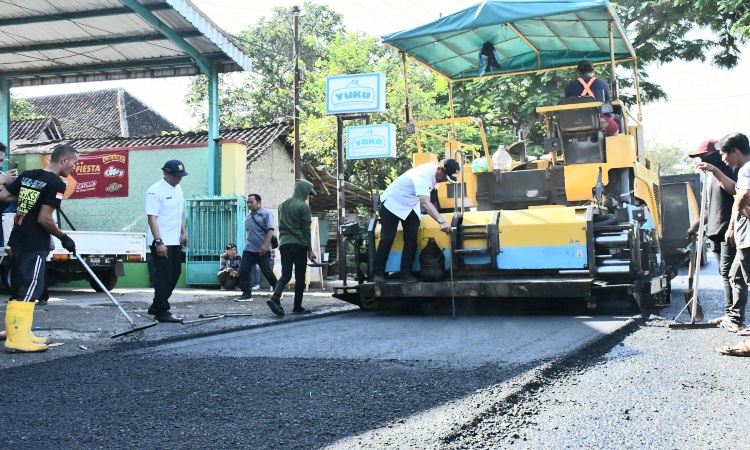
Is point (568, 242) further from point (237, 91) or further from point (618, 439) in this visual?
point (237, 91)

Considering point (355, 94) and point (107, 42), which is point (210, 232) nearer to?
point (107, 42)

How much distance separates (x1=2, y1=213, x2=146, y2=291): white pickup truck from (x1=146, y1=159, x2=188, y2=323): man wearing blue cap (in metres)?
5.13

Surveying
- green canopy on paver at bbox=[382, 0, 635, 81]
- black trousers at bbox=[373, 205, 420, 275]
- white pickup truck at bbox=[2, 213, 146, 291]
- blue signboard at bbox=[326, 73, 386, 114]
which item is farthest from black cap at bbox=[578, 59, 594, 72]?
blue signboard at bbox=[326, 73, 386, 114]

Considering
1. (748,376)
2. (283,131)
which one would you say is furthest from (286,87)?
(748,376)

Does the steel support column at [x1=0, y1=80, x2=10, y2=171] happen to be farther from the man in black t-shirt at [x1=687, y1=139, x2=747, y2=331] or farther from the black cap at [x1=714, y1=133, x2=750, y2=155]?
the black cap at [x1=714, y1=133, x2=750, y2=155]

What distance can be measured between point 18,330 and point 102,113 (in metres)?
39.1

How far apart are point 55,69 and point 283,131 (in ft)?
25.8

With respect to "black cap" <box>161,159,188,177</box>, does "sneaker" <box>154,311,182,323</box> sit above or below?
below

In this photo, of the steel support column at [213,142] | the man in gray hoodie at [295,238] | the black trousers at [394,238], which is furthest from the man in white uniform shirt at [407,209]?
the steel support column at [213,142]

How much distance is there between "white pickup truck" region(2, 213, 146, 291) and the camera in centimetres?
1268

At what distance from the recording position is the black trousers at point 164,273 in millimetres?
7695

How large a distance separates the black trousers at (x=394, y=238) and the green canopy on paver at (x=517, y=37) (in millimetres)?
2290

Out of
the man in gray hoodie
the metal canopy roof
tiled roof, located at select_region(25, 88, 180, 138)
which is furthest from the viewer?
tiled roof, located at select_region(25, 88, 180, 138)

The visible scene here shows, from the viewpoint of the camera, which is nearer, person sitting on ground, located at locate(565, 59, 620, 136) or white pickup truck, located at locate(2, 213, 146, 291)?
person sitting on ground, located at locate(565, 59, 620, 136)
